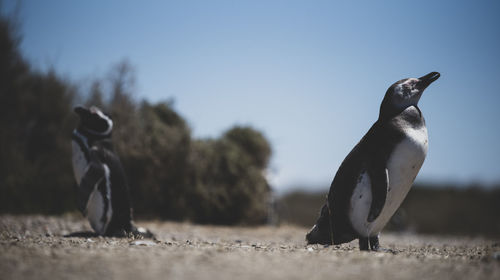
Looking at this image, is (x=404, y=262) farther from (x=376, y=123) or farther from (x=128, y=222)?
(x=128, y=222)

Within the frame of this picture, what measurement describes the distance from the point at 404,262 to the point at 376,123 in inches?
72.9

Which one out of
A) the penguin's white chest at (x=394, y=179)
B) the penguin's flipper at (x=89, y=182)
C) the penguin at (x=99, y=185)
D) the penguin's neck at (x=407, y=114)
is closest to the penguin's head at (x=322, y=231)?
the penguin's white chest at (x=394, y=179)

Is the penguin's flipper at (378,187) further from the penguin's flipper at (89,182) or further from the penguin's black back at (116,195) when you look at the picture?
the penguin's flipper at (89,182)

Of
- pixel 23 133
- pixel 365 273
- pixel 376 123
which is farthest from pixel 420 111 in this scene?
pixel 23 133

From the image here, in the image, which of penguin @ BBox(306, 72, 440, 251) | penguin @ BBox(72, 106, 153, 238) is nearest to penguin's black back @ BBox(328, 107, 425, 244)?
penguin @ BBox(306, 72, 440, 251)

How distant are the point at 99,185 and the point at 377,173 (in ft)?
13.8

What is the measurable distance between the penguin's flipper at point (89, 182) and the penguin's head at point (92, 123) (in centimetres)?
64

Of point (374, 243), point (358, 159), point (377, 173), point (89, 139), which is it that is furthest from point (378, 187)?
point (89, 139)

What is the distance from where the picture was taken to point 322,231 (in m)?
4.71

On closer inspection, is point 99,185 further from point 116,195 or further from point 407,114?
point 407,114

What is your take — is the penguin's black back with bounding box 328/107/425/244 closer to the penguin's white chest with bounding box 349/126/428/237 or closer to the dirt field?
the penguin's white chest with bounding box 349/126/428/237

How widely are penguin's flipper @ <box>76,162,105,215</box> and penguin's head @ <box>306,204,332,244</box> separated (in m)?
3.41

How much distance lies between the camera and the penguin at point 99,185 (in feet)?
21.0

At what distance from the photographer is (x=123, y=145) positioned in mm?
13023
